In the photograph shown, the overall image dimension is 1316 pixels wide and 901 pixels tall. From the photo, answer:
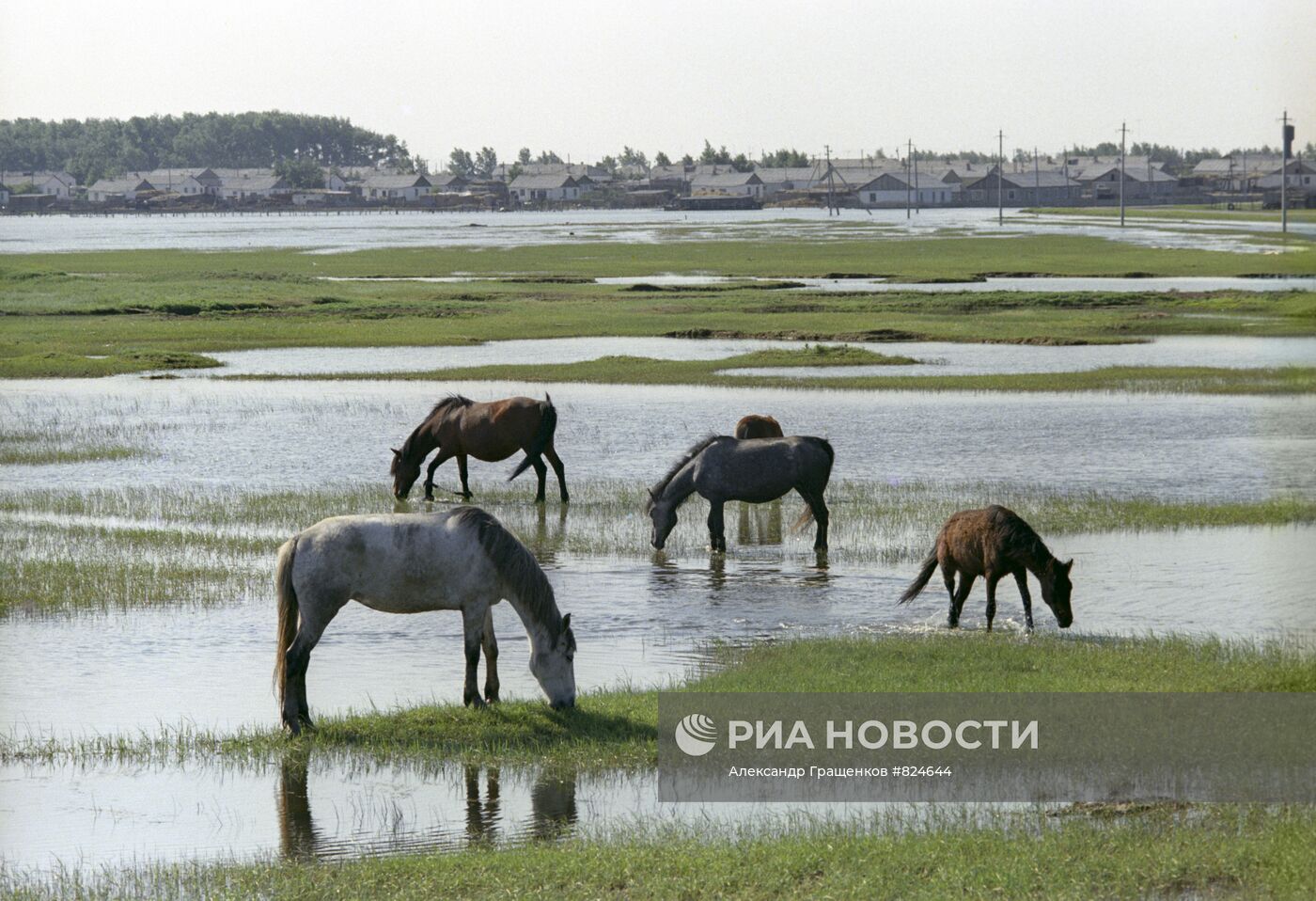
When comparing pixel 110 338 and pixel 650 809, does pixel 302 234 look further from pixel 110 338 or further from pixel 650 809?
pixel 650 809

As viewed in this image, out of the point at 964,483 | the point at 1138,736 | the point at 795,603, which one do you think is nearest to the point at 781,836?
the point at 1138,736

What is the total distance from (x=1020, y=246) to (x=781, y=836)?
88.6 metres

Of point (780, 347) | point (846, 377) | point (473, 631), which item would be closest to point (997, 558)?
point (473, 631)

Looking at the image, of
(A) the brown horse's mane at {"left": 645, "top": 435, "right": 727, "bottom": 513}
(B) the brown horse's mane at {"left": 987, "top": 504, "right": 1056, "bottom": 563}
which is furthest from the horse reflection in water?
(A) the brown horse's mane at {"left": 645, "top": 435, "right": 727, "bottom": 513}

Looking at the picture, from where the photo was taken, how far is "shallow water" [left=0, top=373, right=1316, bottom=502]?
24734 mm

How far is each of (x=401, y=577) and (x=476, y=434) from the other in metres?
11.7

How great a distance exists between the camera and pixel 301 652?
11.7m

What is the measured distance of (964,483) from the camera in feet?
77.5

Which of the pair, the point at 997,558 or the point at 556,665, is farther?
the point at 997,558

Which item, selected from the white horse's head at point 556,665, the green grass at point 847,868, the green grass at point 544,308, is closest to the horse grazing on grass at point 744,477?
the white horse's head at point 556,665

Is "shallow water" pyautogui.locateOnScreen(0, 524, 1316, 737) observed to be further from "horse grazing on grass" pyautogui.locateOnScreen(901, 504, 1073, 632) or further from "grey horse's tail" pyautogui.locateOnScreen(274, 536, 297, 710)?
"grey horse's tail" pyautogui.locateOnScreen(274, 536, 297, 710)

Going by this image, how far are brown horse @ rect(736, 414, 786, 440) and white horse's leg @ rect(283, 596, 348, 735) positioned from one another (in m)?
11.6

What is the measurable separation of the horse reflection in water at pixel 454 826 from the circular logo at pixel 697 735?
35.5 inches

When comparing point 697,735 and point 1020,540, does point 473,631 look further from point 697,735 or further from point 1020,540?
point 1020,540
